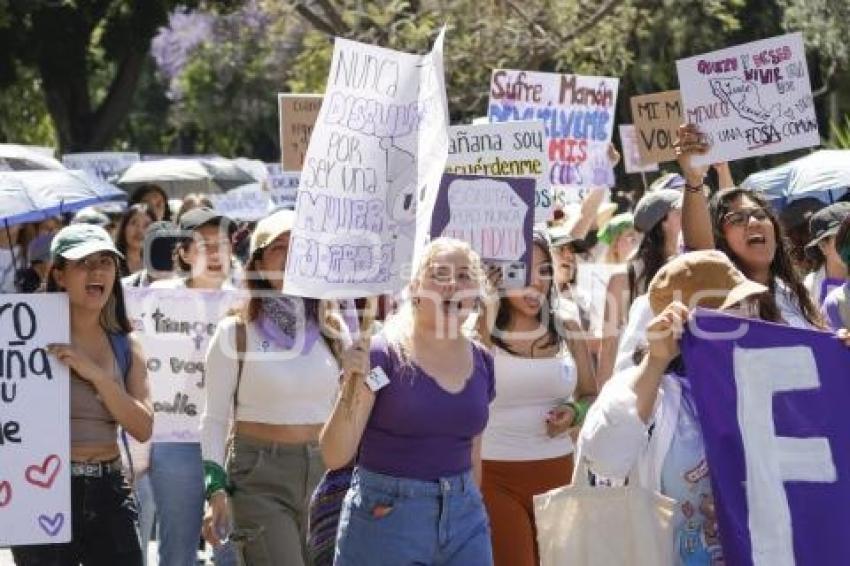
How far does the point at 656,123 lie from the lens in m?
10.9

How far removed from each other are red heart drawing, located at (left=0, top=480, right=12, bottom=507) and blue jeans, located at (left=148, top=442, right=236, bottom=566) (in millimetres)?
1398

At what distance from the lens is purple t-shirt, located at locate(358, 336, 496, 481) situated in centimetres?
561

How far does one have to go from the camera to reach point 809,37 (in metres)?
25.5

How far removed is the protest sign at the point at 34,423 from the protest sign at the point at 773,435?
2.12 m

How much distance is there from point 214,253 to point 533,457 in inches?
85.1

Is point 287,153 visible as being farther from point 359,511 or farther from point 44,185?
point 359,511

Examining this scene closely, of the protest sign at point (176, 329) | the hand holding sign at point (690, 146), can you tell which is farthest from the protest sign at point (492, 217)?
the protest sign at point (176, 329)

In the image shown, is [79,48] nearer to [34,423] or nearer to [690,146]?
[690,146]

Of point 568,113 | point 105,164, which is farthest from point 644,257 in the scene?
point 105,164

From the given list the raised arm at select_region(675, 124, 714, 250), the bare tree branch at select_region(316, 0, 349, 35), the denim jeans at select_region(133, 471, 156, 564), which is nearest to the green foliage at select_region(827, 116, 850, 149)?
the bare tree branch at select_region(316, 0, 349, 35)

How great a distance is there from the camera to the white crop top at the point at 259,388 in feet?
22.2

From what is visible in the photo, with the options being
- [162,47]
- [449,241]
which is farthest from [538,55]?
[162,47]

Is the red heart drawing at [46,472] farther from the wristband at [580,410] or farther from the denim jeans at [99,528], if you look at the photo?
the wristband at [580,410]

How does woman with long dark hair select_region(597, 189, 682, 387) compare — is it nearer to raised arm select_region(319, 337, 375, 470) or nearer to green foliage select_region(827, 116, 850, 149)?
raised arm select_region(319, 337, 375, 470)
